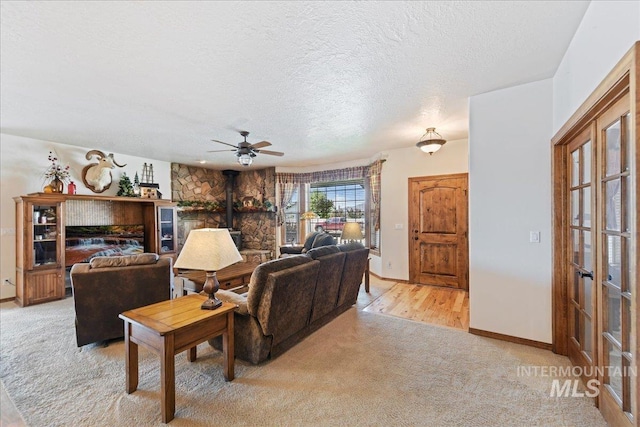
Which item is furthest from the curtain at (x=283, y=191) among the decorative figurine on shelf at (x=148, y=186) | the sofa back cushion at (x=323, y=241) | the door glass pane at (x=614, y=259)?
the door glass pane at (x=614, y=259)

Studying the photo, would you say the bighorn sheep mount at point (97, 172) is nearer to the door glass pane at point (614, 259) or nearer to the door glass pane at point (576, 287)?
the door glass pane at point (614, 259)

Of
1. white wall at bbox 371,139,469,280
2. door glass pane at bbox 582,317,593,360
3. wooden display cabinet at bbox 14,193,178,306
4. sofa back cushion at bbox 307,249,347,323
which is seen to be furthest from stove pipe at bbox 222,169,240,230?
door glass pane at bbox 582,317,593,360

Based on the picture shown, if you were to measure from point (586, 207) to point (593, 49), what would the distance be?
1.10m

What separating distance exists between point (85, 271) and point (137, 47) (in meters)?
2.08

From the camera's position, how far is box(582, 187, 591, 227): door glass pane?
6.61ft

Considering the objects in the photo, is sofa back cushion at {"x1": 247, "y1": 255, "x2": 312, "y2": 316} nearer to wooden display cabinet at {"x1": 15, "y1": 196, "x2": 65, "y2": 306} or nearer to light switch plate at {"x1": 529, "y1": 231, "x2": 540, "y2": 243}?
light switch plate at {"x1": 529, "y1": 231, "x2": 540, "y2": 243}

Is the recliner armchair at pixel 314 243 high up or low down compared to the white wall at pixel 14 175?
down

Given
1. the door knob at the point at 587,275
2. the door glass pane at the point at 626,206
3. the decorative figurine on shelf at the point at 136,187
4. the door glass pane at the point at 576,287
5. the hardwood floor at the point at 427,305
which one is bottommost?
the hardwood floor at the point at 427,305

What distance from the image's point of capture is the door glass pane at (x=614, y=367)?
1608 millimetres

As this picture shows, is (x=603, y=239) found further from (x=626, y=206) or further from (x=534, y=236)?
(x=534, y=236)

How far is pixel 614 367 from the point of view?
1.67 m

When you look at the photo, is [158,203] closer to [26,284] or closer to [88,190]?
[88,190]

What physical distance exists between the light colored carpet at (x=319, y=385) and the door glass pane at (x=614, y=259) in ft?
3.02

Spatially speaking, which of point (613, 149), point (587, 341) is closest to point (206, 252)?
point (613, 149)
